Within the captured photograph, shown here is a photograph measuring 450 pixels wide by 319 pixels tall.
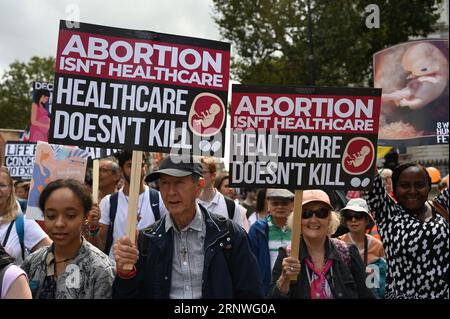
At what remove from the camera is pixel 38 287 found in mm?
3566

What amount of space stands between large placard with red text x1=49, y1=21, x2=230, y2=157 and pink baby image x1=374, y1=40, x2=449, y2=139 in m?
2.55

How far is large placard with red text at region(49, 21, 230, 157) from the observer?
3.97 metres

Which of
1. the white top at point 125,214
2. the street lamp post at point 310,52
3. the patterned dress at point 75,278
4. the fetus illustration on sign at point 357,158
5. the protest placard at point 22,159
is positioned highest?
the street lamp post at point 310,52

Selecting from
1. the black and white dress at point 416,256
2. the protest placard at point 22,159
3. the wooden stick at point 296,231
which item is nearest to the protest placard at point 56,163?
the protest placard at point 22,159

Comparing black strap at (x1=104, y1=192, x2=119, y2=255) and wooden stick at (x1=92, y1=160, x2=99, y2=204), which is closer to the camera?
black strap at (x1=104, y1=192, x2=119, y2=255)

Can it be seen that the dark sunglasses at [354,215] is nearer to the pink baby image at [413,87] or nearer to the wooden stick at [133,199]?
the pink baby image at [413,87]

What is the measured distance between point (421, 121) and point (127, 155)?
2630 mm

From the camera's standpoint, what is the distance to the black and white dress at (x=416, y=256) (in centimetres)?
424

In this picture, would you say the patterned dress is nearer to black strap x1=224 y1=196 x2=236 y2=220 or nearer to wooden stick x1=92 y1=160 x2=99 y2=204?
wooden stick x1=92 y1=160 x2=99 y2=204

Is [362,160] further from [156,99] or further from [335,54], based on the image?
[335,54]

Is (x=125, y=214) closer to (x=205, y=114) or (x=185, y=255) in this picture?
(x=205, y=114)

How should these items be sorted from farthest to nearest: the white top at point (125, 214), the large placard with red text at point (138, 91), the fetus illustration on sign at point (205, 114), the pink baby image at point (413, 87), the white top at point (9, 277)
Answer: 1. the pink baby image at point (413, 87)
2. the white top at point (125, 214)
3. the fetus illustration on sign at point (205, 114)
4. the large placard with red text at point (138, 91)
5. the white top at point (9, 277)

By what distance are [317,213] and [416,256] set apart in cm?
67

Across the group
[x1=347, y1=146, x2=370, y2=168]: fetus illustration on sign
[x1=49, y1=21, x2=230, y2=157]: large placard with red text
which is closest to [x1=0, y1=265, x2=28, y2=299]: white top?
[x1=49, y1=21, x2=230, y2=157]: large placard with red text
